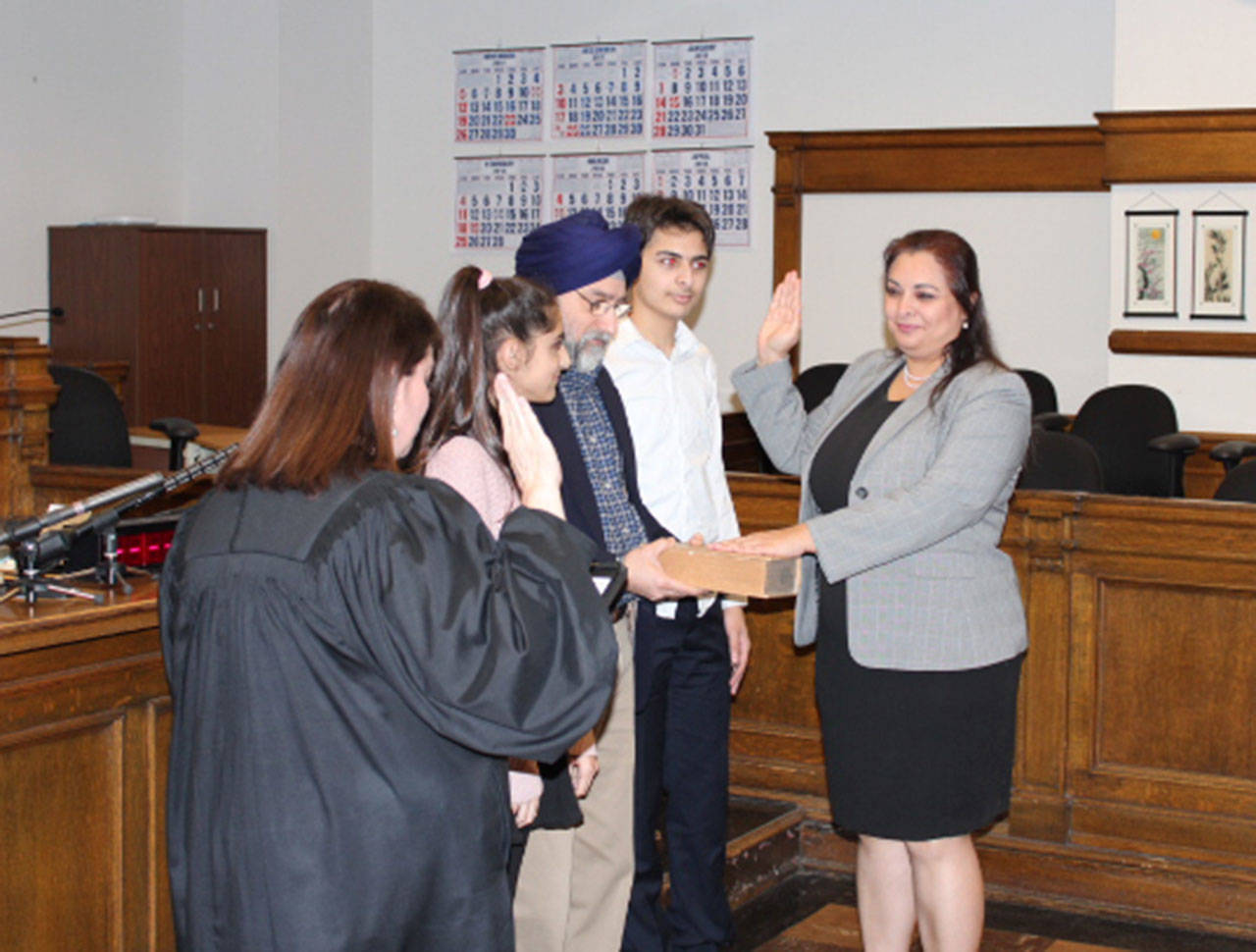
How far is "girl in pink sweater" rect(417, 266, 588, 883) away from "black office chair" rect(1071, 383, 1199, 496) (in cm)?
438

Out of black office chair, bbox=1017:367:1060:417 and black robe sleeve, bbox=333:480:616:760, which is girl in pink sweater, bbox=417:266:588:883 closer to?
black robe sleeve, bbox=333:480:616:760

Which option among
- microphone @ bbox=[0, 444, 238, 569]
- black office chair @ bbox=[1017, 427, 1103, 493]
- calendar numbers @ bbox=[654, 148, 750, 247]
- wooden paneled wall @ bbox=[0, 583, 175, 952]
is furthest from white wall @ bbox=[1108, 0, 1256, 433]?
microphone @ bbox=[0, 444, 238, 569]

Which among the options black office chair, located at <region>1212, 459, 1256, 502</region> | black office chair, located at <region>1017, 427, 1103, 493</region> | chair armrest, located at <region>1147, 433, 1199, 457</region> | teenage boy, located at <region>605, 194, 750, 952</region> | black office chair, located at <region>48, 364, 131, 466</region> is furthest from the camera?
chair armrest, located at <region>1147, 433, 1199, 457</region>

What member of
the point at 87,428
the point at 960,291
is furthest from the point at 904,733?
the point at 87,428

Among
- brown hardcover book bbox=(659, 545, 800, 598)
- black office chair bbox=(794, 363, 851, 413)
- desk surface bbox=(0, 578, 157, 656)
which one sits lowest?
desk surface bbox=(0, 578, 157, 656)

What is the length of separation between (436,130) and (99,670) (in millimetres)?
7116

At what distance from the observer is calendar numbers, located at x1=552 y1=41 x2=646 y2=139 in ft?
28.6

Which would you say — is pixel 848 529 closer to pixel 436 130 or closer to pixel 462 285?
pixel 462 285

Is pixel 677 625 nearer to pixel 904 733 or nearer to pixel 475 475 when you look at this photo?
pixel 904 733

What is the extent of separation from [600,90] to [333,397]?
729 cm

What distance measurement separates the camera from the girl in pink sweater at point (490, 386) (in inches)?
89.5

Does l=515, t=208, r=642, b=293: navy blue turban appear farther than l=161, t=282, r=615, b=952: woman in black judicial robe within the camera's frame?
Yes

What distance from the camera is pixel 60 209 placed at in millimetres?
8500

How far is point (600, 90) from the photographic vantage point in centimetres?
881
